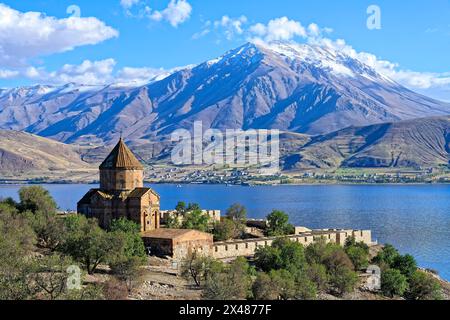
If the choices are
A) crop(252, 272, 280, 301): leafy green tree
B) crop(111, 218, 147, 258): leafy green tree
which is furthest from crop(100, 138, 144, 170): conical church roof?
crop(252, 272, 280, 301): leafy green tree

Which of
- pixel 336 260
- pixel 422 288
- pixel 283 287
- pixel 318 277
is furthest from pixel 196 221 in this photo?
pixel 283 287

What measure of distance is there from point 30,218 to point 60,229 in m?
2.50

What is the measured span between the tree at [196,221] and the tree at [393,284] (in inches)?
507

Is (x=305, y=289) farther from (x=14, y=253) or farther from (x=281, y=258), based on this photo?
(x=14, y=253)

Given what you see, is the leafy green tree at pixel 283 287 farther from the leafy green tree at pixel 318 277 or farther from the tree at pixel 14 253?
the tree at pixel 14 253

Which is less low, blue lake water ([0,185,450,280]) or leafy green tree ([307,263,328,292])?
leafy green tree ([307,263,328,292])

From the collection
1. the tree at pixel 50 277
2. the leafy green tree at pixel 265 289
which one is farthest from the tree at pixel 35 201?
the leafy green tree at pixel 265 289

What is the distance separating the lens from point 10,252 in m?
26.1

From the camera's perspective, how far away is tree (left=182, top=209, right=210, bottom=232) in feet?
143

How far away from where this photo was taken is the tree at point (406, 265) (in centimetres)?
4069

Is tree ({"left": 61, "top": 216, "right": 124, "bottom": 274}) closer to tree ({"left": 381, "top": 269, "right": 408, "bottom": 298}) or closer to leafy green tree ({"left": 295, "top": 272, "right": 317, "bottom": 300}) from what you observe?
leafy green tree ({"left": 295, "top": 272, "right": 317, "bottom": 300})

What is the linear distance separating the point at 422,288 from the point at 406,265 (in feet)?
11.9

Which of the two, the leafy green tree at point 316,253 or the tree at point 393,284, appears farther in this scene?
the leafy green tree at point 316,253

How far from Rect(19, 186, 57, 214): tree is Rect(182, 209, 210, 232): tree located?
899 centimetres
